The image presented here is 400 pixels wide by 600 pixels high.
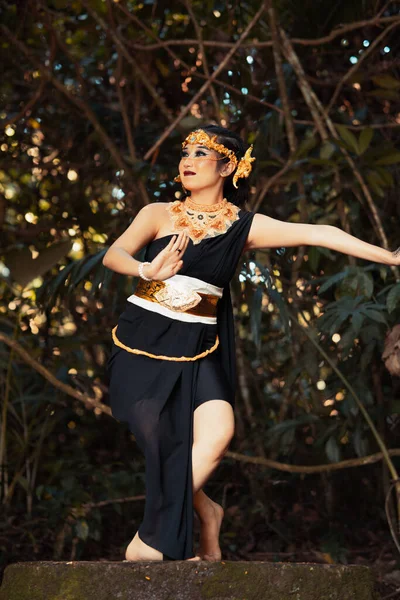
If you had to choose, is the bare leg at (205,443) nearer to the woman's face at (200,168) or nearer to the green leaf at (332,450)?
the woman's face at (200,168)

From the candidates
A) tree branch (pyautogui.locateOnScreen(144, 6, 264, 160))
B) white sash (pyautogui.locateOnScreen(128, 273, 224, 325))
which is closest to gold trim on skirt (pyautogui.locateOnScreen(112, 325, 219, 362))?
white sash (pyautogui.locateOnScreen(128, 273, 224, 325))

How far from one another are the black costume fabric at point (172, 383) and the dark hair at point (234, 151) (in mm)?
181

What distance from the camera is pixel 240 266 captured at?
5.13 metres

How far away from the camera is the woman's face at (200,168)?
3635 millimetres

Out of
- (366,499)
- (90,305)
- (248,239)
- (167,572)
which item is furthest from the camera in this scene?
(90,305)

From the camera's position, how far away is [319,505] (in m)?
6.38

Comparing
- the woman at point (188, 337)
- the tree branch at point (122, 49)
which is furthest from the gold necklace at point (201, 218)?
the tree branch at point (122, 49)

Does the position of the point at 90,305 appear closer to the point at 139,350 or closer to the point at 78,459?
the point at 78,459

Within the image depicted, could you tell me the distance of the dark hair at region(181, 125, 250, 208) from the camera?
12.2ft

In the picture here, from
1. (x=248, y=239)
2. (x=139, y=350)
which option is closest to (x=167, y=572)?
(x=139, y=350)

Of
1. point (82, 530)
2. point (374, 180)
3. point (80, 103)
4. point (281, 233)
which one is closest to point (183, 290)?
point (281, 233)

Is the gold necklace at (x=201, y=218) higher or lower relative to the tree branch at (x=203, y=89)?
lower

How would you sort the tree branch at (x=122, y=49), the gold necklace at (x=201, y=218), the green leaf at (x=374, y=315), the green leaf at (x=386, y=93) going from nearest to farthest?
the gold necklace at (x=201, y=218), the green leaf at (x=374, y=315), the green leaf at (x=386, y=93), the tree branch at (x=122, y=49)

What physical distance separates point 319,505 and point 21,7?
12.6 ft
